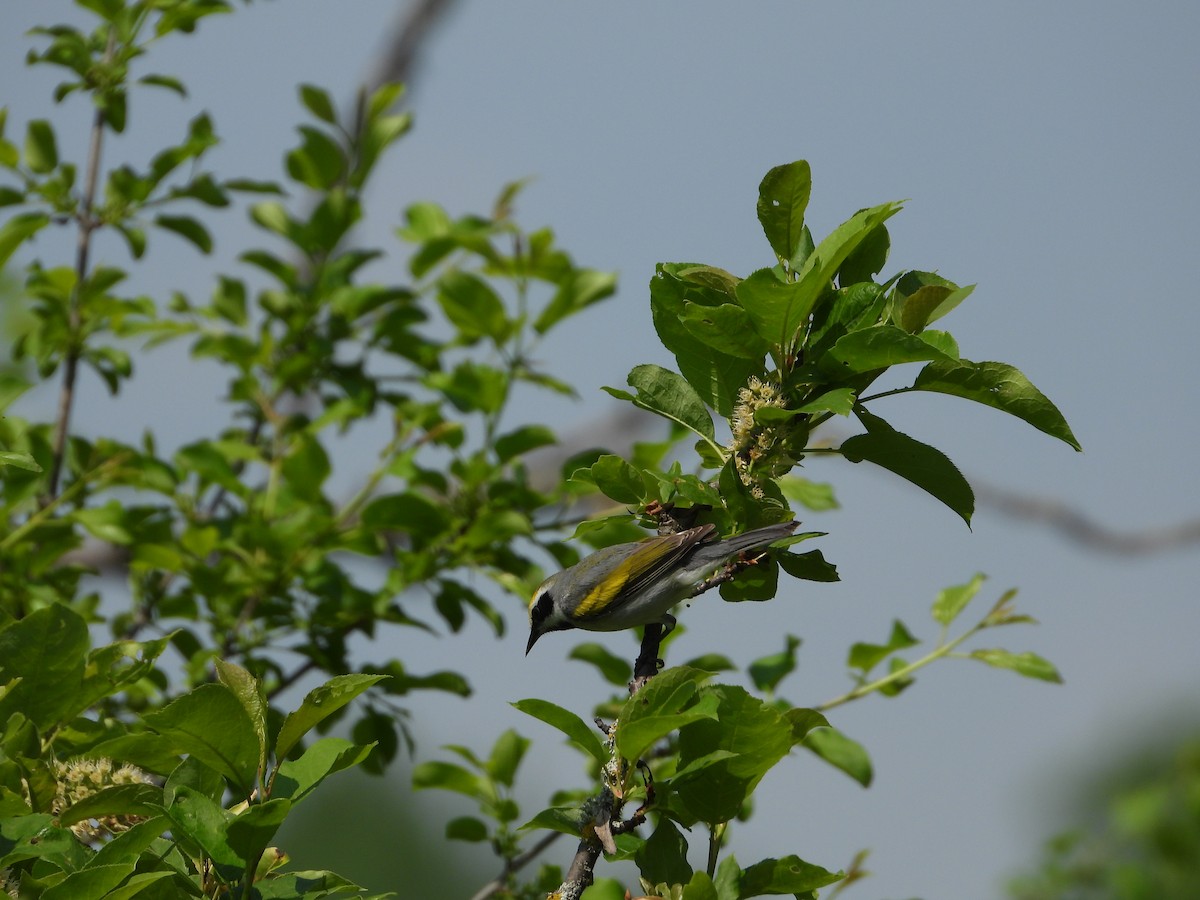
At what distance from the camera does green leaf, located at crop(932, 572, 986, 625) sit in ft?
11.8

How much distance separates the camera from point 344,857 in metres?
14.4

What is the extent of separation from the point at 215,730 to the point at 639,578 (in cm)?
142

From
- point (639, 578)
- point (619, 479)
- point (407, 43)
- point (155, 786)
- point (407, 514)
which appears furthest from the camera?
point (407, 43)

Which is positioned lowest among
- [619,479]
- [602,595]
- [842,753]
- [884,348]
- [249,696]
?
[842,753]

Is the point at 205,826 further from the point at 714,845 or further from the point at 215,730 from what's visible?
the point at 714,845

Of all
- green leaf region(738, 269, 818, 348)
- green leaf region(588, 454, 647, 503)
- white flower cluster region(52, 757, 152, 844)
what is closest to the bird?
green leaf region(588, 454, 647, 503)

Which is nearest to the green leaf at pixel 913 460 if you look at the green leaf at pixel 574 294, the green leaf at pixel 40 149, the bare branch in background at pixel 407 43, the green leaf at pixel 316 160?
the green leaf at pixel 574 294

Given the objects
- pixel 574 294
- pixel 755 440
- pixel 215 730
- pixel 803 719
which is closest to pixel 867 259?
pixel 755 440

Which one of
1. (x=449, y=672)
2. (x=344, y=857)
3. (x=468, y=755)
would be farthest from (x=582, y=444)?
(x=344, y=857)

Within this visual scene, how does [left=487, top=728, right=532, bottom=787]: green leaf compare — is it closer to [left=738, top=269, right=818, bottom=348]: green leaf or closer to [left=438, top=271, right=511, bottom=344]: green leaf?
[left=438, top=271, right=511, bottom=344]: green leaf

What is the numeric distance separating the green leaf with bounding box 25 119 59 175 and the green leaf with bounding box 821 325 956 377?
3832 millimetres

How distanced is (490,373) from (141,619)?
5.59ft

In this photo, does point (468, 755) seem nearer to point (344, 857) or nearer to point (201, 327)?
point (201, 327)

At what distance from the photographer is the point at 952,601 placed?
11.8ft
